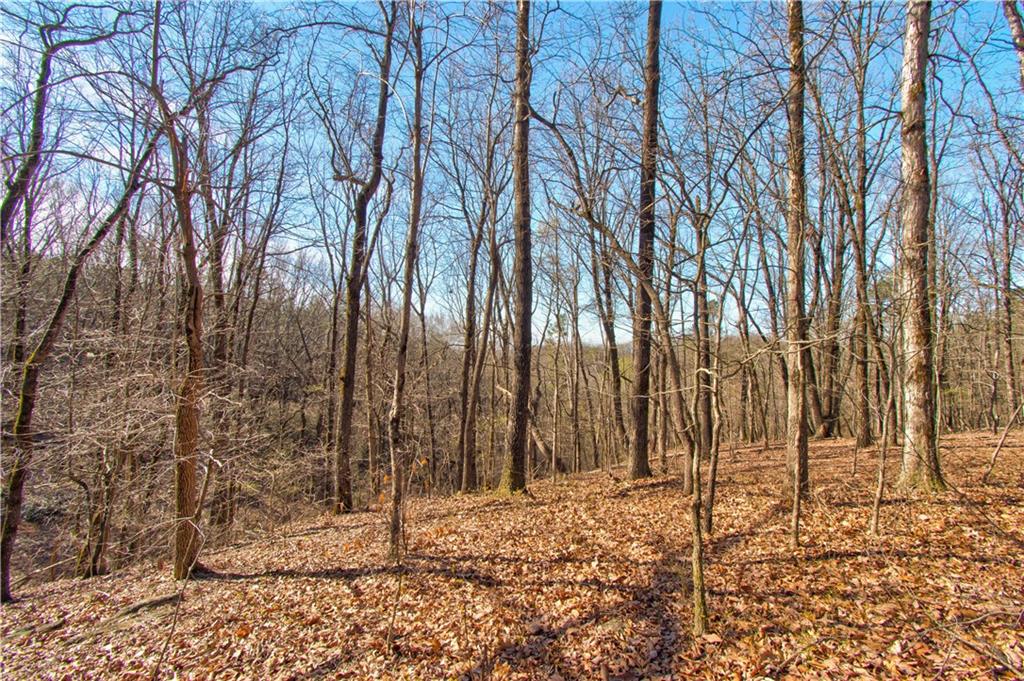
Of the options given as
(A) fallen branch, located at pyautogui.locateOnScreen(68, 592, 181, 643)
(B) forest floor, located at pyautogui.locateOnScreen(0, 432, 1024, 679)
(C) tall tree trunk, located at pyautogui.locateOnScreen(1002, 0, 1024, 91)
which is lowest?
(A) fallen branch, located at pyautogui.locateOnScreen(68, 592, 181, 643)

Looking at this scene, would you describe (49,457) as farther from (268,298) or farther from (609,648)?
(268,298)

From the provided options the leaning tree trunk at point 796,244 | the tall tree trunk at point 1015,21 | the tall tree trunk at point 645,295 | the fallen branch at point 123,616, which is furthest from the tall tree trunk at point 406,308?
the tall tree trunk at point 1015,21

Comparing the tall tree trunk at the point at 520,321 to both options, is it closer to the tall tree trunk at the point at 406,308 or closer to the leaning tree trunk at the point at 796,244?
the tall tree trunk at the point at 406,308

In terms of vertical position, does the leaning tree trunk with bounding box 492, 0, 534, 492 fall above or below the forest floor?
above

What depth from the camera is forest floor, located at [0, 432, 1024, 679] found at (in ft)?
10.9

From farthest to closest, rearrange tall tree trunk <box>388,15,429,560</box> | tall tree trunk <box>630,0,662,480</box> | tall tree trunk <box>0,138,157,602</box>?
tall tree trunk <box>630,0,662,480</box>, tall tree trunk <box>0,138,157,602</box>, tall tree trunk <box>388,15,429,560</box>

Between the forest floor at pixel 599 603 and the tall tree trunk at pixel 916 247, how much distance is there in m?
0.50

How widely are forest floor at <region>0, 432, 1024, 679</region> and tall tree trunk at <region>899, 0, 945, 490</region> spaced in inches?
19.5

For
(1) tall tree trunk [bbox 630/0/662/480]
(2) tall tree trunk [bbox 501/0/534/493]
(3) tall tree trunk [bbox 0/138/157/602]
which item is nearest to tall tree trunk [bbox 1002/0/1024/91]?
(1) tall tree trunk [bbox 630/0/662/480]

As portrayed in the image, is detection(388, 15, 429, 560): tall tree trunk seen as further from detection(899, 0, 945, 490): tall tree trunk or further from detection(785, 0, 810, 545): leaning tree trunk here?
detection(899, 0, 945, 490): tall tree trunk

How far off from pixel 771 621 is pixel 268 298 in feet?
61.3

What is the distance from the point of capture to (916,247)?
519 cm

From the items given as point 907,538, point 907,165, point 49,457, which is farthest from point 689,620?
point 49,457

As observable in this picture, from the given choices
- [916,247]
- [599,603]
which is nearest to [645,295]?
[916,247]
